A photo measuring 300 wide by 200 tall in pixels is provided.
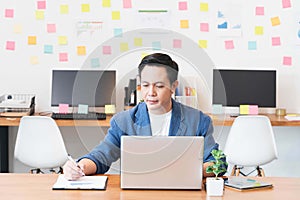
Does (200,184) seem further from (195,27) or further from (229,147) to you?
(195,27)

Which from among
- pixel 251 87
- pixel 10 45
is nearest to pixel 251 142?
pixel 251 87

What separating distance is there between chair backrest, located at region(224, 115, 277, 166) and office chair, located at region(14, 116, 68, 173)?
1.17 metres

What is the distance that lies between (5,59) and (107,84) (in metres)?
0.85

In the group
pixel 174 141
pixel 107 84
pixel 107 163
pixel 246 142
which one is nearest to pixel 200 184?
pixel 174 141

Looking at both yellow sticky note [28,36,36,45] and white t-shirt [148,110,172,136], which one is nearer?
white t-shirt [148,110,172,136]

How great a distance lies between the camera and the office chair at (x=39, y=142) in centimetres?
346

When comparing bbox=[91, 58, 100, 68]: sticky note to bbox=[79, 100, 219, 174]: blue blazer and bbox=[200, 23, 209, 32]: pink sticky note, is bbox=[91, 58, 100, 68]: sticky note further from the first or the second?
bbox=[79, 100, 219, 174]: blue blazer

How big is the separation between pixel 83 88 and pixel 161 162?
2.23 m

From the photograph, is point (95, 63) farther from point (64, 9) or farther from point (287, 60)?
point (287, 60)

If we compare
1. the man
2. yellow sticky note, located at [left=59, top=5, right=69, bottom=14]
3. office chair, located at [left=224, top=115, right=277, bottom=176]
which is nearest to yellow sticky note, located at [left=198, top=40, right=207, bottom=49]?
office chair, located at [left=224, top=115, right=277, bottom=176]

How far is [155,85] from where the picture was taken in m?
2.10

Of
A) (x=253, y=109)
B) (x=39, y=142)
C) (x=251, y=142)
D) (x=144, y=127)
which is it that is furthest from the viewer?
(x=253, y=109)

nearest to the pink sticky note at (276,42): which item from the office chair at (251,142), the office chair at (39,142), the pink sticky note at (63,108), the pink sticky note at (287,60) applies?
the pink sticky note at (287,60)

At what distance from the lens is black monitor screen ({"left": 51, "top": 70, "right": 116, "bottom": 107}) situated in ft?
13.2
